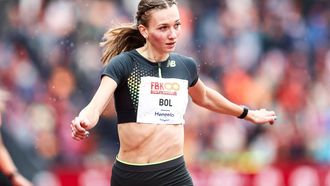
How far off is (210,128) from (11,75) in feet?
8.93

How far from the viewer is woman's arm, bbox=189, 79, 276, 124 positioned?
266 inches

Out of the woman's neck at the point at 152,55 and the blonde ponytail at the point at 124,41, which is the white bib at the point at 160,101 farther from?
the blonde ponytail at the point at 124,41

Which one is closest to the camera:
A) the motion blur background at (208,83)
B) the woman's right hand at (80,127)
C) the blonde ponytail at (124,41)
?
the woman's right hand at (80,127)

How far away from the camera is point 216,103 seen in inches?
273

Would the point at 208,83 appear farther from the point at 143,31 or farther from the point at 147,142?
the point at 147,142

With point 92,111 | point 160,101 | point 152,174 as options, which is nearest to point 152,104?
point 160,101

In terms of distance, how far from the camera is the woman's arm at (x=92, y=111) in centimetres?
546

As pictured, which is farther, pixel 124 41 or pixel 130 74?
pixel 124 41

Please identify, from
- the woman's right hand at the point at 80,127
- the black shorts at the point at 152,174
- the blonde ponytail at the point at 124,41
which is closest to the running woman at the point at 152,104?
the black shorts at the point at 152,174

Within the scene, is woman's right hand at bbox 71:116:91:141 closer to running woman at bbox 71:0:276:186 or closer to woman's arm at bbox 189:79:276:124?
running woman at bbox 71:0:276:186

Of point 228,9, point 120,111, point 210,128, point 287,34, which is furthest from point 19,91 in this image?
point 120,111

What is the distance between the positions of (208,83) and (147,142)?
664 cm

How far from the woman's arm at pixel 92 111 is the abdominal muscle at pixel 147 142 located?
36cm

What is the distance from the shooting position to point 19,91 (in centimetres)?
1180
